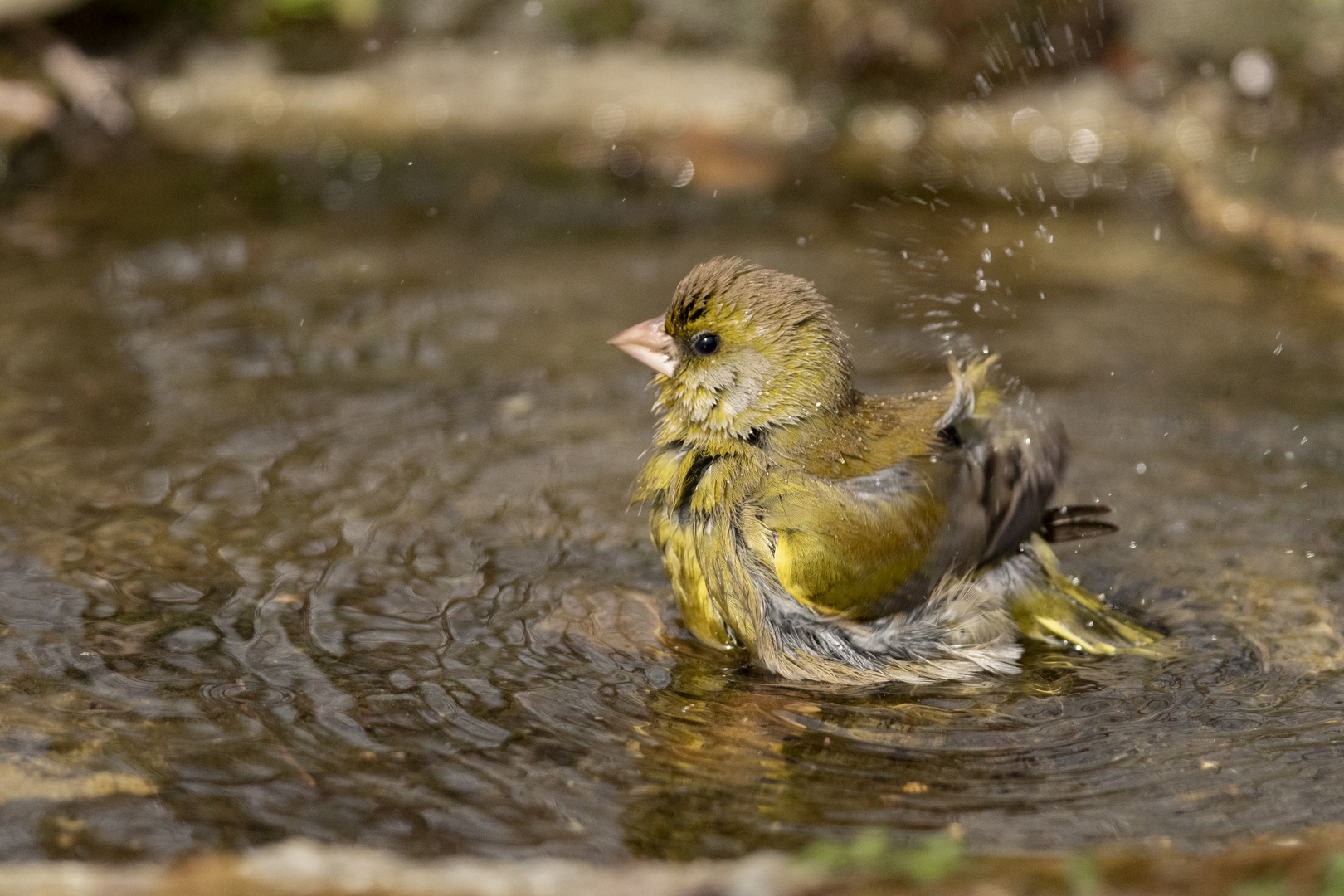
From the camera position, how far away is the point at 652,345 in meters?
4.09

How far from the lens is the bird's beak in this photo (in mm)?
4059

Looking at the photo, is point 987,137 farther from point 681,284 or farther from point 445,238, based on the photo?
point 681,284

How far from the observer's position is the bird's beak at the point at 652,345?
4059 millimetres

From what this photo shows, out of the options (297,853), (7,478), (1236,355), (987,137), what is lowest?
(297,853)

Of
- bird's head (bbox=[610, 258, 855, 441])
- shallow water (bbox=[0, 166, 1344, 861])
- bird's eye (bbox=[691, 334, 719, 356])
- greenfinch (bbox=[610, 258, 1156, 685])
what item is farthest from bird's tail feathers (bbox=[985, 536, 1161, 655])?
bird's eye (bbox=[691, 334, 719, 356])

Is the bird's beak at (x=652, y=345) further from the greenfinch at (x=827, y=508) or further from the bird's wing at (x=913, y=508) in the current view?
the bird's wing at (x=913, y=508)

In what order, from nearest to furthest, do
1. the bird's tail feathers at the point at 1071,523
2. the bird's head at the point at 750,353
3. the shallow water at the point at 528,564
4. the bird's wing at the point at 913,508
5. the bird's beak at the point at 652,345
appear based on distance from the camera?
the shallow water at the point at 528,564
the bird's wing at the point at 913,508
the bird's head at the point at 750,353
the bird's beak at the point at 652,345
the bird's tail feathers at the point at 1071,523

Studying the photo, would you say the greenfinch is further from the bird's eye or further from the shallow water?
the shallow water

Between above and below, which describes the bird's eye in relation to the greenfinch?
above

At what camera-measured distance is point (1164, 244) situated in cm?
749

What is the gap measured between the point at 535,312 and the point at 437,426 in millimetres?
1401

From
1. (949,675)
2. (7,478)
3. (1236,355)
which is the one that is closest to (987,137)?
(1236,355)

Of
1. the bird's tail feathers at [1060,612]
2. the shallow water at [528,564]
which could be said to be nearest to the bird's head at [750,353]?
the shallow water at [528,564]

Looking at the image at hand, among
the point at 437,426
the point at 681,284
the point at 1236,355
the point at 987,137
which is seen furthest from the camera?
the point at 987,137
